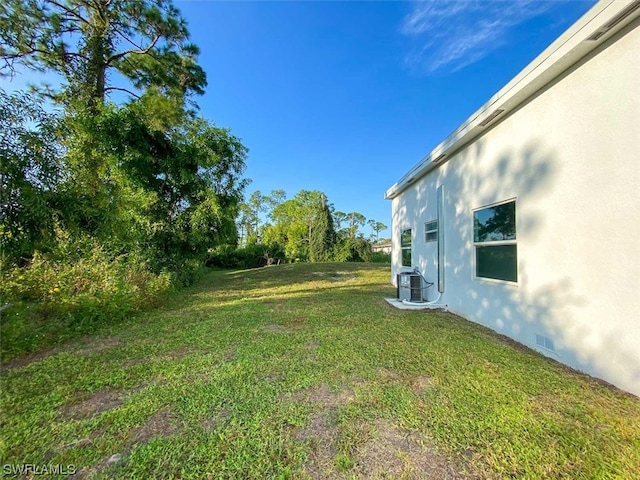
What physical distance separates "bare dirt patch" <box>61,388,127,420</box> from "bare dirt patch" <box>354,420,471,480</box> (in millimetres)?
1867

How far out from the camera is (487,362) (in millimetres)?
2754

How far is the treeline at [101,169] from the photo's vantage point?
9.52ft

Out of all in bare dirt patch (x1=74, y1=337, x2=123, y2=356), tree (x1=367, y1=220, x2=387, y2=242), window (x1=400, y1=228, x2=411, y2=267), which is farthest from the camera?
tree (x1=367, y1=220, x2=387, y2=242)

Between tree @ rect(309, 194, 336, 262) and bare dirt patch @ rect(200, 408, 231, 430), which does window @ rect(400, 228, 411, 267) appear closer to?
bare dirt patch @ rect(200, 408, 231, 430)

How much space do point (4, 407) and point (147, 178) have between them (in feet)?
22.3

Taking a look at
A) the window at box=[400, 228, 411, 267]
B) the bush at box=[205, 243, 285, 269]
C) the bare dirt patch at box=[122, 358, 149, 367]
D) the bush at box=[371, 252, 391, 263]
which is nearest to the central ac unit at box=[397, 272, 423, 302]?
the window at box=[400, 228, 411, 267]

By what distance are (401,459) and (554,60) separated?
12.6 ft

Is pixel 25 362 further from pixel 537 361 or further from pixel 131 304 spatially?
pixel 537 361

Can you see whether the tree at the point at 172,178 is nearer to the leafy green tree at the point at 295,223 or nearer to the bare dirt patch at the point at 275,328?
the bare dirt patch at the point at 275,328

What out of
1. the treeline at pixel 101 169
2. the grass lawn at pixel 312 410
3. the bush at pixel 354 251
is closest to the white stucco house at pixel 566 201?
the grass lawn at pixel 312 410

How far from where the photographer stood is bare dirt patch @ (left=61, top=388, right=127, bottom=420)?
6.13ft

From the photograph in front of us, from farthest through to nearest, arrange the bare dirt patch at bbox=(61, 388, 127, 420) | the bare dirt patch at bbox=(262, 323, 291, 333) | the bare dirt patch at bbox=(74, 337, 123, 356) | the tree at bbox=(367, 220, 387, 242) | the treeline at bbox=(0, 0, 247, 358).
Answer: the tree at bbox=(367, 220, 387, 242) → the bare dirt patch at bbox=(262, 323, 291, 333) → the bare dirt patch at bbox=(74, 337, 123, 356) → the treeline at bbox=(0, 0, 247, 358) → the bare dirt patch at bbox=(61, 388, 127, 420)

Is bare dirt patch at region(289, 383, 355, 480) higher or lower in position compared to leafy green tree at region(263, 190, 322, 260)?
lower

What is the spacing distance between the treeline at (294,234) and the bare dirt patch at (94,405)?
14.2m
